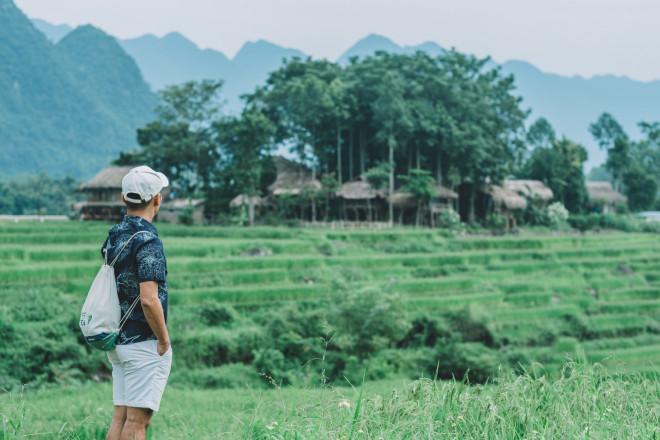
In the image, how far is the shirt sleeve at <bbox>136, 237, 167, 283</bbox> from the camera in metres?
2.93

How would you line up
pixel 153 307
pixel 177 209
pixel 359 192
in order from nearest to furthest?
1. pixel 153 307
2. pixel 359 192
3. pixel 177 209

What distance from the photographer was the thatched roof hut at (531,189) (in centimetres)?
3753

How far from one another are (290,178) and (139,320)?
30.0 meters

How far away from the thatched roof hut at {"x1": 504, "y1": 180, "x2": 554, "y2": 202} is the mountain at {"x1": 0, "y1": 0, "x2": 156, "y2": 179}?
60234 mm

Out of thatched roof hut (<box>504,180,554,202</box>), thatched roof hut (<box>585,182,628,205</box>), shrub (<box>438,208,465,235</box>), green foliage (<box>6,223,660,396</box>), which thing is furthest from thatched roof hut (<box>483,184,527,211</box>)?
green foliage (<box>6,223,660,396</box>)

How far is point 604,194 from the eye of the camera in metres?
43.1

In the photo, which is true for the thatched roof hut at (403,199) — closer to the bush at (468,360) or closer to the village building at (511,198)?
the village building at (511,198)

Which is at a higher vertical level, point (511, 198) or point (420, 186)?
point (420, 186)

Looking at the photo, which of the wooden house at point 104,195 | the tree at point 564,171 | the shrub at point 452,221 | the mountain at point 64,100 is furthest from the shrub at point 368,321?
the mountain at point 64,100

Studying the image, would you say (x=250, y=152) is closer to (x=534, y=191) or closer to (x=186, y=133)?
(x=186, y=133)

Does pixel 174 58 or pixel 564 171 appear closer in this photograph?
pixel 564 171

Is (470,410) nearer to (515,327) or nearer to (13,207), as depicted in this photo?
(515,327)

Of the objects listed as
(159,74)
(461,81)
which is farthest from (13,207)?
(159,74)

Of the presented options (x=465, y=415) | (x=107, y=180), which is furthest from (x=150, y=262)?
(x=107, y=180)
